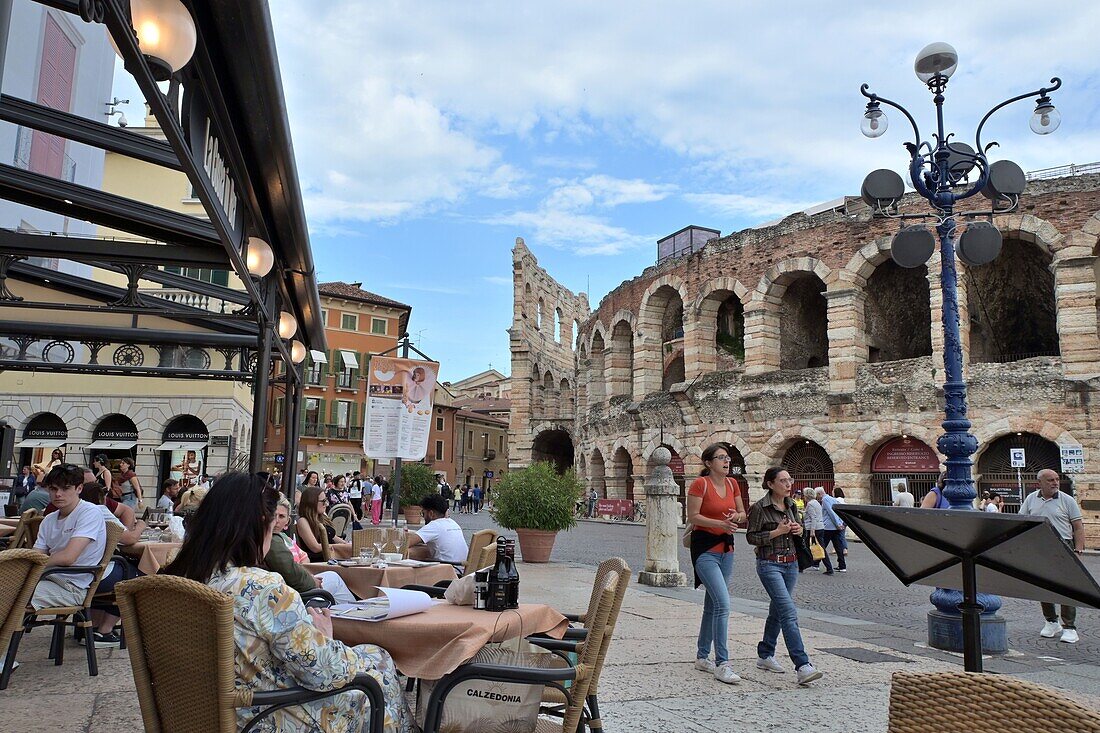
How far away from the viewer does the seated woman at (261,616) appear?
108 inches

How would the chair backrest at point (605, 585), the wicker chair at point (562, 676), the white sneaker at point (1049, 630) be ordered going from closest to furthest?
the wicker chair at point (562, 676) → the chair backrest at point (605, 585) → the white sneaker at point (1049, 630)

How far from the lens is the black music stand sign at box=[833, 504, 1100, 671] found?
125 inches

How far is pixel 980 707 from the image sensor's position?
1770mm

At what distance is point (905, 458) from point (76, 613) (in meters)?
22.8

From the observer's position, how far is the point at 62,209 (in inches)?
286

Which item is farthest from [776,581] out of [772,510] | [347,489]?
[347,489]

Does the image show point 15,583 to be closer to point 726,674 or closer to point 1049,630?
point 726,674

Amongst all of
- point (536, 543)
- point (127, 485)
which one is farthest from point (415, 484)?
point (127, 485)

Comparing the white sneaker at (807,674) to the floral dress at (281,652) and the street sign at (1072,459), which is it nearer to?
the floral dress at (281,652)

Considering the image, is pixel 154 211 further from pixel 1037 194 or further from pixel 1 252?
pixel 1037 194

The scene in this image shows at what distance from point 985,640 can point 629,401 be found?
25273 millimetres

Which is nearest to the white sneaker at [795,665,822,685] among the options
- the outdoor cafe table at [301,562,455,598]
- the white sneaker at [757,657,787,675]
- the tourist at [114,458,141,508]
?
the white sneaker at [757,657,787,675]

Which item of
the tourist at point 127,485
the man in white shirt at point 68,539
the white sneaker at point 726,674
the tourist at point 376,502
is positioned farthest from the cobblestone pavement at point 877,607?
the tourist at point 376,502

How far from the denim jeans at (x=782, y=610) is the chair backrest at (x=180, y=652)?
13.3 feet
